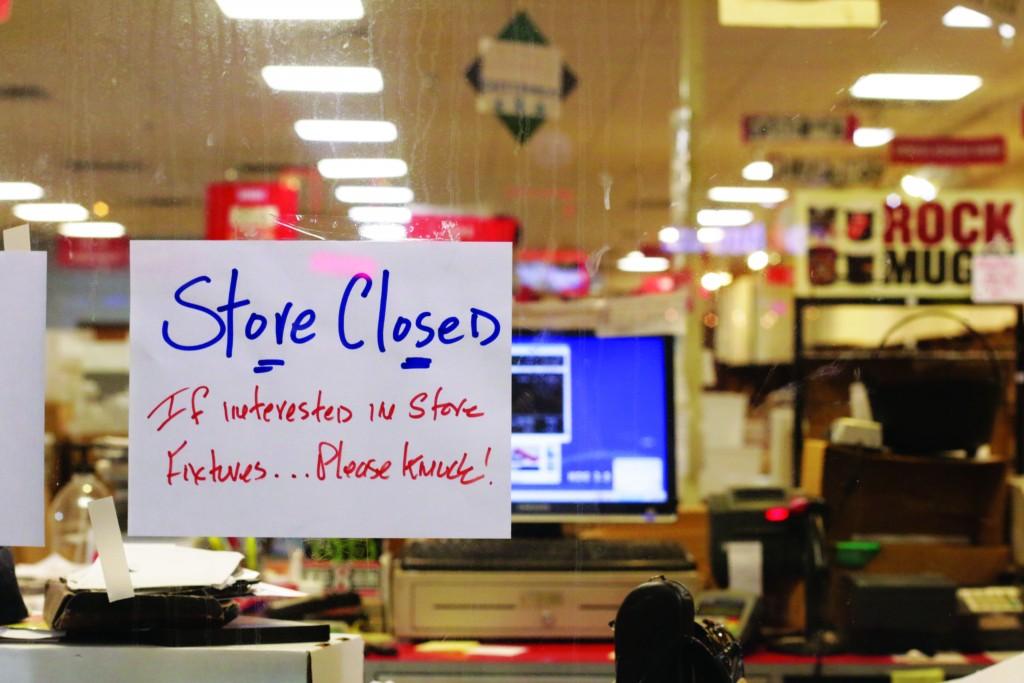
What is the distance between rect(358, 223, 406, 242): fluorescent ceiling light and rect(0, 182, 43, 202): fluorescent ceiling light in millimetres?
330

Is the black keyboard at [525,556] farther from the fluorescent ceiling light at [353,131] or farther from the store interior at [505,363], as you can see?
the fluorescent ceiling light at [353,131]

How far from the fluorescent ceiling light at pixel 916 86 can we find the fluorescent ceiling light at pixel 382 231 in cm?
67

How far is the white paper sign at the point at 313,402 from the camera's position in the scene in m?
0.91

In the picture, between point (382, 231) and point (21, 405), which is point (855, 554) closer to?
point (382, 231)

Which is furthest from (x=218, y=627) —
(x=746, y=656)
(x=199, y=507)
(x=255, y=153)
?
(x=746, y=656)

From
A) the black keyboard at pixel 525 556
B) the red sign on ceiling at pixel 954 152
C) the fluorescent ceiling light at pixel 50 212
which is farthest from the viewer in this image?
the red sign on ceiling at pixel 954 152

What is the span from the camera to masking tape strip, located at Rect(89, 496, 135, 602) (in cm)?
95

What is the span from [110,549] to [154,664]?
0.12 m

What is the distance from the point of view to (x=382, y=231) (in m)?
0.96

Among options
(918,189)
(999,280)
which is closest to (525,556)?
(999,280)

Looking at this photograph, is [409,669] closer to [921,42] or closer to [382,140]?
[382,140]

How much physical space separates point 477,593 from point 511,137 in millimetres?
894

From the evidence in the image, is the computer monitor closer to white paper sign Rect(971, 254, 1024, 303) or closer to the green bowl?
the green bowl

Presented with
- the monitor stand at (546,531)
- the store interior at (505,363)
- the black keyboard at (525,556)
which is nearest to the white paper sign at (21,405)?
the store interior at (505,363)
